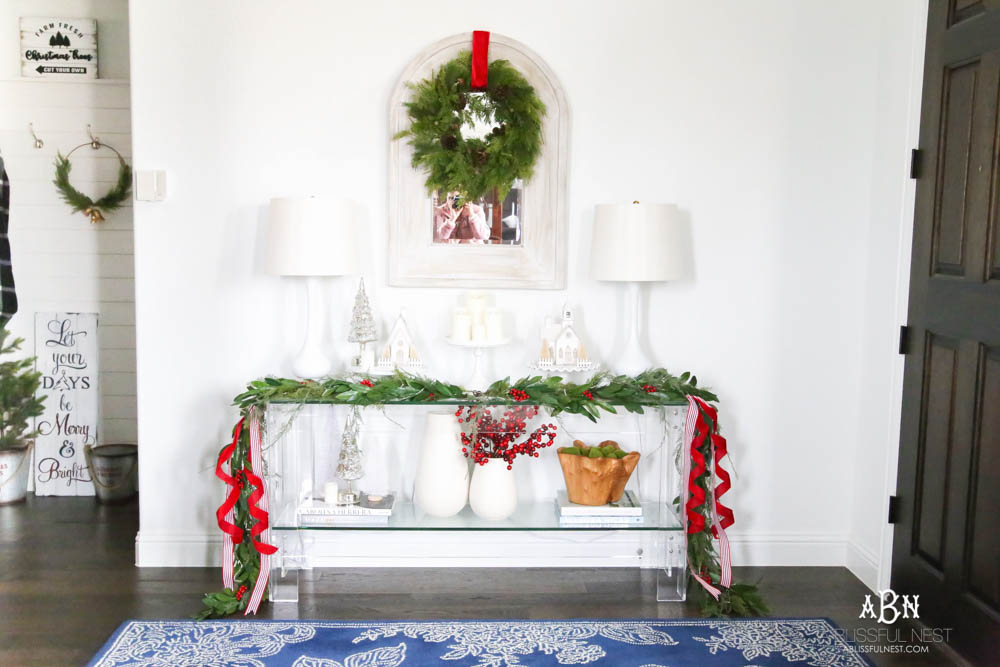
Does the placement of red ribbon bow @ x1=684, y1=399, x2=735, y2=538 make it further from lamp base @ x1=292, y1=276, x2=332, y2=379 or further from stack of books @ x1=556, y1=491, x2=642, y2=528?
lamp base @ x1=292, y1=276, x2=332, y2=379

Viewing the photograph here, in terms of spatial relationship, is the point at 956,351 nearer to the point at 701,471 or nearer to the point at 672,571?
the point at 701,471

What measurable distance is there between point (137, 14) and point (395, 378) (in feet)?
5.08

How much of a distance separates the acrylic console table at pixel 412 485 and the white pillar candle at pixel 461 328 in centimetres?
23

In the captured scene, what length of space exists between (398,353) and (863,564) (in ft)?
6.08

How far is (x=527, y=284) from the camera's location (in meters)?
3.19

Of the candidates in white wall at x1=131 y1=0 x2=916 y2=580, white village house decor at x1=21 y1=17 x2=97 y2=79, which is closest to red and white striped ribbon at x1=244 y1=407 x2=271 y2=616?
white wall at x1=131 y1=0 x2=916 y2=580

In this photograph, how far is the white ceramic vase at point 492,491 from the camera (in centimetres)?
296

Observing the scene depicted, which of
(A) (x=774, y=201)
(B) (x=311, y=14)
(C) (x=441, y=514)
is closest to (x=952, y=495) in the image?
(A) (x=774, y=201)

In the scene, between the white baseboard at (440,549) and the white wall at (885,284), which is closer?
the white wall at (885,284)

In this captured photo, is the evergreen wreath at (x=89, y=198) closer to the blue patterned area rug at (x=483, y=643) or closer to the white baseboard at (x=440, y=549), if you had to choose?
the white baseboard at (x=440, y=549)

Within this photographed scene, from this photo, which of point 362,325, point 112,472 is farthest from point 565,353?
point 112,472

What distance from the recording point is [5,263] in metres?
3.62

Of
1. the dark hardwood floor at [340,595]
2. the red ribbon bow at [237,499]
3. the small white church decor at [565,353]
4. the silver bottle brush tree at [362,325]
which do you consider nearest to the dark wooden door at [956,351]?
the dark hardwood floor at [340,595]

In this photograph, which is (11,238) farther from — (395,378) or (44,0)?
(395,378)
